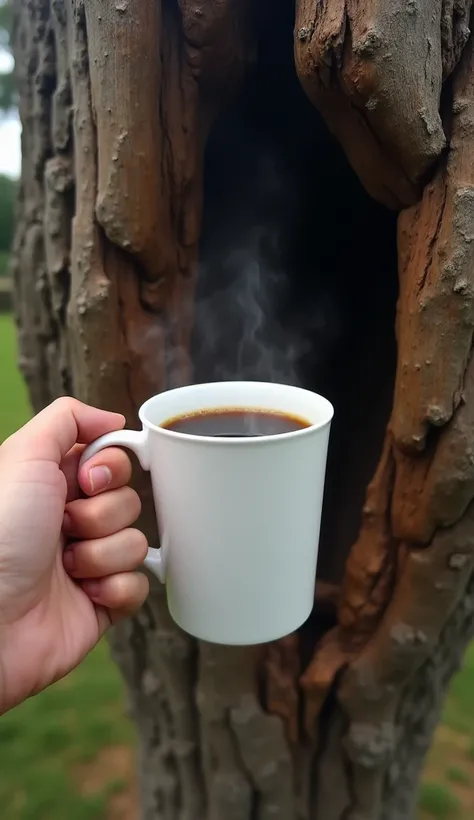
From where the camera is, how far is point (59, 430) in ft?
2.08

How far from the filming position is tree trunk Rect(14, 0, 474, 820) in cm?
61

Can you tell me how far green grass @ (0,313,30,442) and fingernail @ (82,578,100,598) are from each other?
8.74 feet

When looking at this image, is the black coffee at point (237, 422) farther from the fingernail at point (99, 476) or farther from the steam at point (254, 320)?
the steam at point (254, 320)

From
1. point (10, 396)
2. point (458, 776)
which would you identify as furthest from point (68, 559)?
point (10, 396)

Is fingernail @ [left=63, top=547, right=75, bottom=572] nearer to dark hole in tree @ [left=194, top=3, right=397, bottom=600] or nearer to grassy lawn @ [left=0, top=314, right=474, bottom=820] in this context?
dark hole in tree @ [left=194, top=3, right=397, bottom=600]

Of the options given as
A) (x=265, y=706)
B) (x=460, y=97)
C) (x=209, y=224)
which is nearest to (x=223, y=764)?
(x=265, y=706)

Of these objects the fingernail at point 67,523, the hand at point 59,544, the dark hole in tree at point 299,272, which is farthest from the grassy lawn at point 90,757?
the fingernail at point 67,523

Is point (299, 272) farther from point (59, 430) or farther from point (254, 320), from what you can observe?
point (59, 430)

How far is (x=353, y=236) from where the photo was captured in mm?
1015

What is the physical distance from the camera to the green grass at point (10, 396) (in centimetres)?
351

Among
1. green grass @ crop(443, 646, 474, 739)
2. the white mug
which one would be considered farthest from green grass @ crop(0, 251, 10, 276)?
the white mug

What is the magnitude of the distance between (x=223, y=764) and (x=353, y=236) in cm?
76

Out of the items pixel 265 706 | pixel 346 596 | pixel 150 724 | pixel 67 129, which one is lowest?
pixel 150 724

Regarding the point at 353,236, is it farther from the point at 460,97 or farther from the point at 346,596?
the point at 346,596
